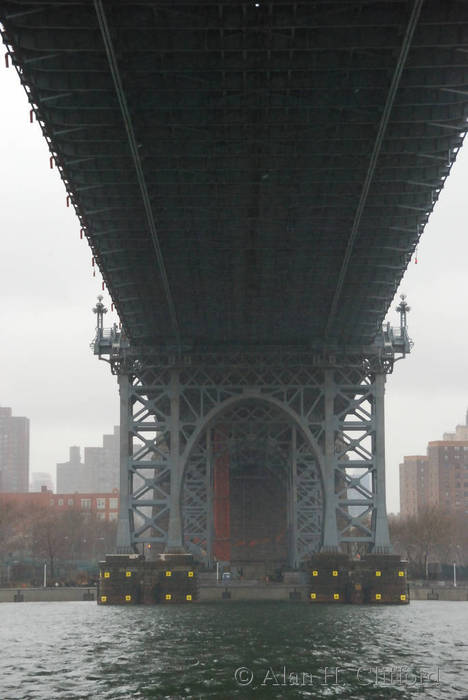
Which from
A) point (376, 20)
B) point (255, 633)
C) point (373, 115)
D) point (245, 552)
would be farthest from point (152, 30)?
point (245, 552)

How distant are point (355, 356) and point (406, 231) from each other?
25420mm

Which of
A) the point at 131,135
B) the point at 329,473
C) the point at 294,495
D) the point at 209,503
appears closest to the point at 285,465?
the point at 294,495

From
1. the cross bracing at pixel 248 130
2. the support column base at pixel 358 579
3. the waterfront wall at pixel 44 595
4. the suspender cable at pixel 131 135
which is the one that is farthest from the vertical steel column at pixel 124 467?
the waterfront wall at pixel 44 595

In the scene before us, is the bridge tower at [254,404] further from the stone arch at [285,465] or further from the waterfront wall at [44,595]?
the waterfront wall at [44,595]

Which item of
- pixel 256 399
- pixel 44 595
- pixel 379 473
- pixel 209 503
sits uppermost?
pixel 256 399

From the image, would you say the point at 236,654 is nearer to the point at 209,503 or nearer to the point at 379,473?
the point at 379,473

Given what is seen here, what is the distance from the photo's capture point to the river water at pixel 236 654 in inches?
1576

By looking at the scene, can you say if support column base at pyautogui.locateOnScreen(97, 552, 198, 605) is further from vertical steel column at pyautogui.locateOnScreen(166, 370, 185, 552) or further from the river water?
the river water

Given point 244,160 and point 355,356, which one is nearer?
point 244,160

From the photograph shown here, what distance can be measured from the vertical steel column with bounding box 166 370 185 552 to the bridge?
0.14m

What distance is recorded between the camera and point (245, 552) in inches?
4860

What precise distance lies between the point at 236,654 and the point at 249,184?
21.1m

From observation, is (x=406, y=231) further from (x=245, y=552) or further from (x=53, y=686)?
(x=245, y=552)

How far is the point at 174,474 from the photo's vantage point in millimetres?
90312
